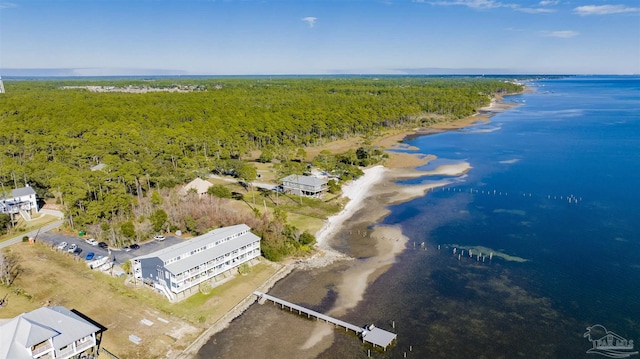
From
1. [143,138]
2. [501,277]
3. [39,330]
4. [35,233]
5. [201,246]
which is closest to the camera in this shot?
[39,330]

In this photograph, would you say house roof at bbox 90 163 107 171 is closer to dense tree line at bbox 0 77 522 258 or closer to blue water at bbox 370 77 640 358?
dense tree line at bbox 0 77 522 258

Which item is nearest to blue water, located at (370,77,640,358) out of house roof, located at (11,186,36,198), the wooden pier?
the wooden pier

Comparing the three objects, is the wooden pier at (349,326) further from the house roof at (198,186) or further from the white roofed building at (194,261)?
the house roof at (198,186)

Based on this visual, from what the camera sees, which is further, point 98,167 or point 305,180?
point 98,167

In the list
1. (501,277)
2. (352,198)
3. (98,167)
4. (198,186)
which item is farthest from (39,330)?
(98,167)

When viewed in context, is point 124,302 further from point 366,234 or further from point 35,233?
point 366,234

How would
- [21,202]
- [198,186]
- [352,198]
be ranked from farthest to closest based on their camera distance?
[352,198] < [198,186] < [21,202]

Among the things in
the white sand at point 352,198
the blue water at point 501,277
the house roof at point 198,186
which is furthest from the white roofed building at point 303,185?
the house roof at point 198,186
